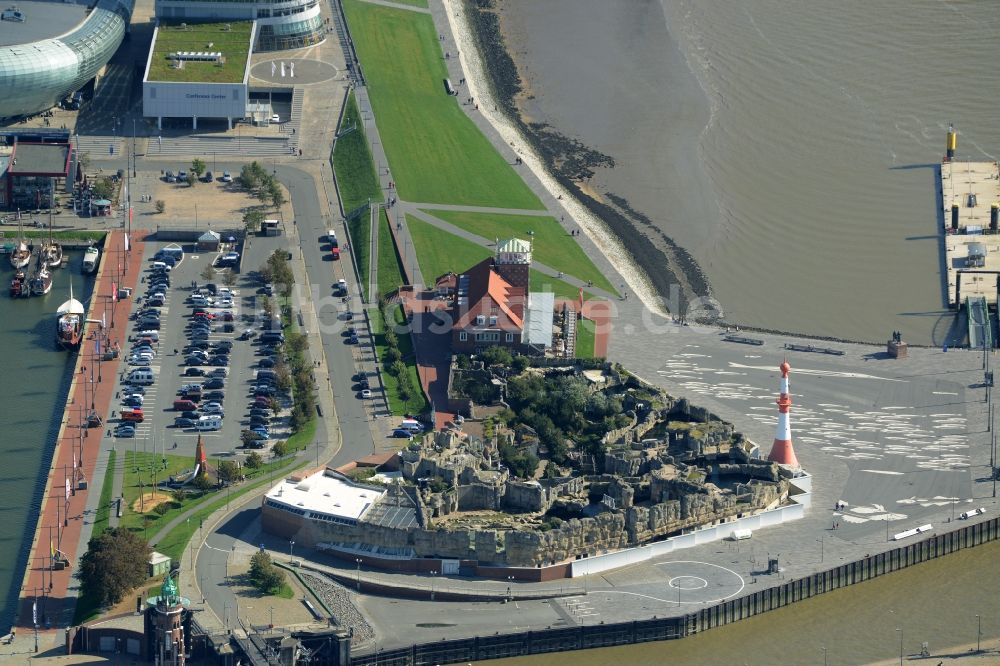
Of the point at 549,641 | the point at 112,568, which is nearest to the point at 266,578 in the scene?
the point at 112,568

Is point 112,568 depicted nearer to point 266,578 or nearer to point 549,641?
point 266,578

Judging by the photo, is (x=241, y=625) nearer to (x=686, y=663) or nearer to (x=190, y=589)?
(x=190, y=589)

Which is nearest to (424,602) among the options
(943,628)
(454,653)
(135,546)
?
(454,653)

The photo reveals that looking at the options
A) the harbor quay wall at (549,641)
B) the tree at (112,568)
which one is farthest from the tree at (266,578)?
the harbor quay wall at (549,641)

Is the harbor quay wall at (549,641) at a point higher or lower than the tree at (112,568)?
lower

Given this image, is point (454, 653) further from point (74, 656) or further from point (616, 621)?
point (74, 656)

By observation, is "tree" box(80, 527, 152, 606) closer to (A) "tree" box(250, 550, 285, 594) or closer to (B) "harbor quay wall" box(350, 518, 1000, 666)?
(A) "tree" box(250, 550, 285, 594)

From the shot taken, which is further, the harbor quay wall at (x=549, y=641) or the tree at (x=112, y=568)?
the tree at (x=112, y=568)

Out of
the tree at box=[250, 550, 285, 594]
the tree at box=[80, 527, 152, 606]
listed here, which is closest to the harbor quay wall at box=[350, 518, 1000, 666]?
the tree at box=[250, 550, 285, 594]

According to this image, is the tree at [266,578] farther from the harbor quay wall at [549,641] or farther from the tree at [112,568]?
the harbor quay wall at [549,641]
